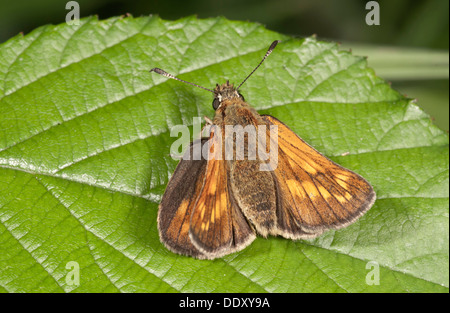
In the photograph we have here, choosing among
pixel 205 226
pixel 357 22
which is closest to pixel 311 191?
pixel 205 226

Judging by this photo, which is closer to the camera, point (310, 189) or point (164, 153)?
point (310, 189)

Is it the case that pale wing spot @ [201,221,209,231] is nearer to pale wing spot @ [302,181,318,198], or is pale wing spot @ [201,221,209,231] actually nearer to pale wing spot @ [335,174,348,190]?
pale wing spot @ [302,181,318,198]

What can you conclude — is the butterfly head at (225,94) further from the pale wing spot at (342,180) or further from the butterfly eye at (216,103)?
the pale wing spot at (342,180)

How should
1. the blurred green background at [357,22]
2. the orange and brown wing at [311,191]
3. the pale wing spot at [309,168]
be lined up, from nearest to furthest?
1. the orange and brown wing at [311,191]
2. the pale wing spot at [309,168]
3. the blurred green background at [357,22]

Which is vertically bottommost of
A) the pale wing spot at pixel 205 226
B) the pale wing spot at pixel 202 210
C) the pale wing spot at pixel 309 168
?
the pale wing spot at pixel 205 226

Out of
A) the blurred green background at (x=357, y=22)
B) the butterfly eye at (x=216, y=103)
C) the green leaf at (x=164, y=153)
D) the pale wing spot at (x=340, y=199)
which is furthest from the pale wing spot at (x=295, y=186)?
the blurred green background at (x=357, y=22)

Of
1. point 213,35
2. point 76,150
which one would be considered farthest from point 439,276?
point 76,150

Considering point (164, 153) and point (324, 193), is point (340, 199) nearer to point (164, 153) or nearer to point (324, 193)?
point (324, 193)

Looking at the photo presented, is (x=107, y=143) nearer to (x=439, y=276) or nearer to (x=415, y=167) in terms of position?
(x=415, y=167)
